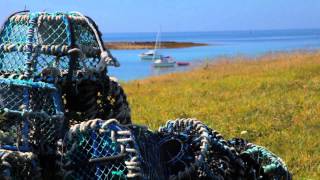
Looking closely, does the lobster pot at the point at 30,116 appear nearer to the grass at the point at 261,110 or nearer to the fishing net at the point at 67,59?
the fishing net at the point at 67,59

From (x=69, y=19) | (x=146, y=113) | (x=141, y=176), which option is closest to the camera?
(x=141, y=176)

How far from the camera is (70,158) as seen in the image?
10.6 feet

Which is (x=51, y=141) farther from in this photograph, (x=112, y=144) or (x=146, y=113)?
(x=146, y=113)

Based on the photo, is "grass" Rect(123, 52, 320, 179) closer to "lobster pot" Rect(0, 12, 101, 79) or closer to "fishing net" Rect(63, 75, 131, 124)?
"fishing net" Rect(63, 75, 131, 124)

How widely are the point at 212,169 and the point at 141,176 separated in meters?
0.89

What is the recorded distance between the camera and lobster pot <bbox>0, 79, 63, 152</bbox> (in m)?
3.45

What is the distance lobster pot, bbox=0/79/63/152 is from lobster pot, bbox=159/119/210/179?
0.68m

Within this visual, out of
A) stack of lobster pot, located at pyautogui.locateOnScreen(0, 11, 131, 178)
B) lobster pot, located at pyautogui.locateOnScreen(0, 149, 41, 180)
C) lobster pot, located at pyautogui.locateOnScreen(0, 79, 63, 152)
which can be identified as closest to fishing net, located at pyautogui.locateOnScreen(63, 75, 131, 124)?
stack of lobster pot, located at pyautogui.locateOnScreen(0, 11, 131, 178)

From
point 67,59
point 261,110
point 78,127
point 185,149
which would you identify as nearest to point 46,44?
point 67,59

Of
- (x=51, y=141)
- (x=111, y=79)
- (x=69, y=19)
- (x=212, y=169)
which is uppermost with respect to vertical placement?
(x=69, y=19)

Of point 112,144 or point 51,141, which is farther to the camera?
point 51,141

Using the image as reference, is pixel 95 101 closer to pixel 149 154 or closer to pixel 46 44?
pixel 46 44

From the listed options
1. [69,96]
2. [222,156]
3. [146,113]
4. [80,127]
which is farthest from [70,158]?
[146,113]

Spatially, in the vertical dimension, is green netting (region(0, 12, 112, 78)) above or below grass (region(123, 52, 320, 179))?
above
